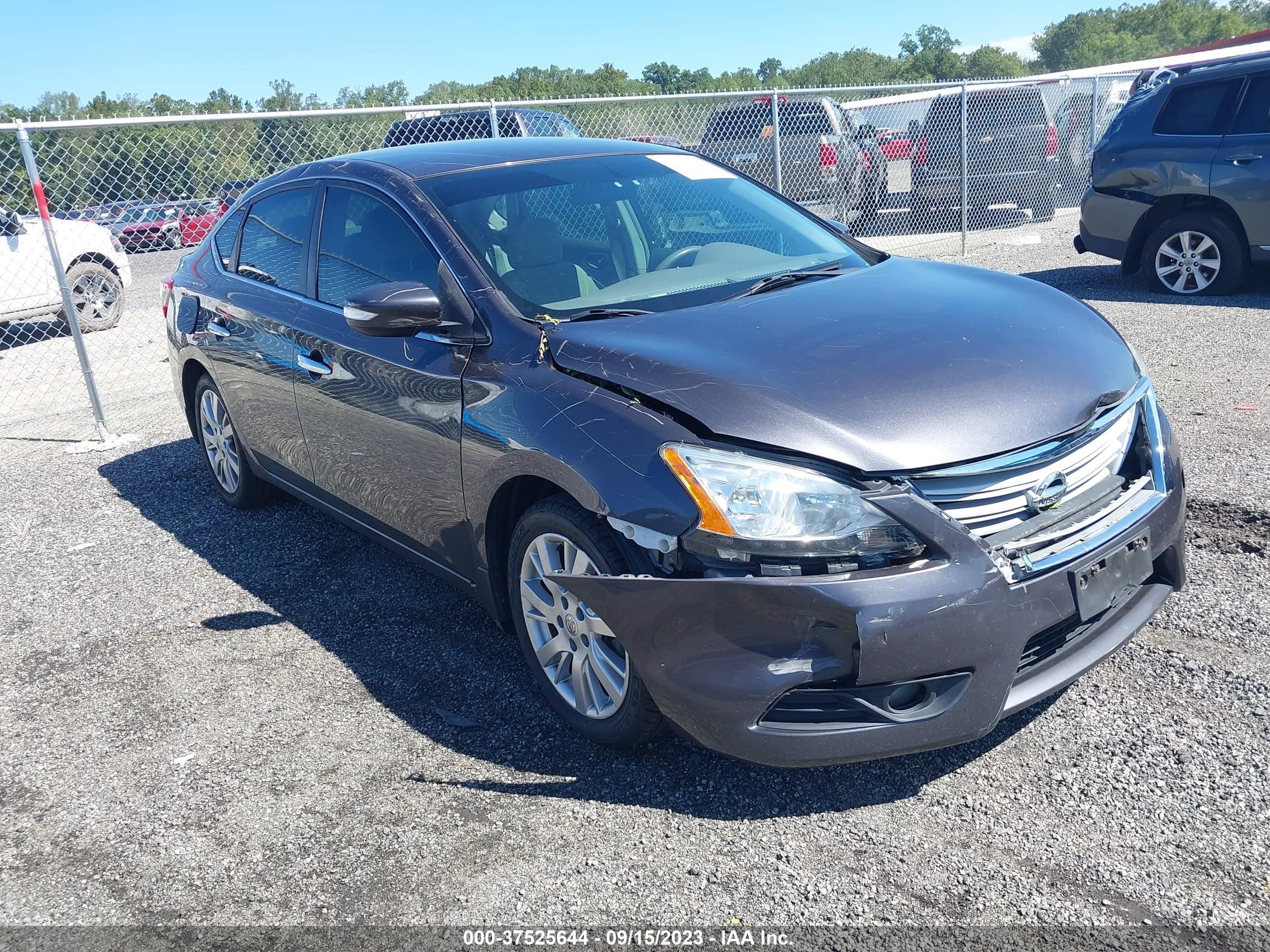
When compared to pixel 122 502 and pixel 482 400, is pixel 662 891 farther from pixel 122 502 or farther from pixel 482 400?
pixel 122 502

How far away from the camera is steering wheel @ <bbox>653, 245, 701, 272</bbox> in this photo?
3.80m

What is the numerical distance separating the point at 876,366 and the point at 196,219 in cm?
951

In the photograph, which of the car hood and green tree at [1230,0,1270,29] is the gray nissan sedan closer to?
the car hood

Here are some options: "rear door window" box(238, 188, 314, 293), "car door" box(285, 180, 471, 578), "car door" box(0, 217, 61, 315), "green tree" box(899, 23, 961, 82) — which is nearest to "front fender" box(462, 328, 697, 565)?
"car door" box(285, 180, 471, 578)

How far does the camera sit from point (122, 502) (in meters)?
6.19

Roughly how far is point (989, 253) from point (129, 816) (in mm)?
11535

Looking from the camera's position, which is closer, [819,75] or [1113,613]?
[1113,613]

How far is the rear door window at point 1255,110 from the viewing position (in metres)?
8.30

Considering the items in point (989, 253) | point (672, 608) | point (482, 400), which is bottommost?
point (989, 253)

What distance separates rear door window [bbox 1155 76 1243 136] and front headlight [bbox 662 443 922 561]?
7692 millimetres

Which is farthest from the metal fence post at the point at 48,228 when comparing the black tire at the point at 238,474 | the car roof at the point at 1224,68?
the car roof at the point at 1224,68

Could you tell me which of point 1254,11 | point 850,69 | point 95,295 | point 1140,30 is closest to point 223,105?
point 95,295

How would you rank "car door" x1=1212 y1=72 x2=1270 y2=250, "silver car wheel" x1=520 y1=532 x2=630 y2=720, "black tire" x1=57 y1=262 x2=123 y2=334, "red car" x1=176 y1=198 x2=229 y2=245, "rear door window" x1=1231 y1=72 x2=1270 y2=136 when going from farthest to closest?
1. "black tire" x1=57 y1=262 x2=123 y2=334
2. "red car" x1=176 y1=198 x2=229 y2=245
3. "rear door window" x1=1231 y1=72 x2=1270 y2=136
4. "car door" x1=1212 y1=72 x2=1270 y2=250
5. "silver car wheel" x1=520 y1=532 x2=630 y2=720

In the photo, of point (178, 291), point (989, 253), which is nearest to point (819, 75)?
point (989, 253)
